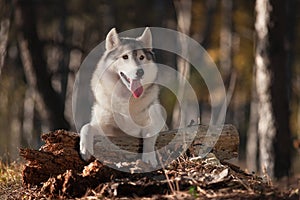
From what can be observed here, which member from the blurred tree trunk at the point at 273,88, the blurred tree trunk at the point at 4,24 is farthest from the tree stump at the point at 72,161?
the blurred tree trunk at the point at 4,24

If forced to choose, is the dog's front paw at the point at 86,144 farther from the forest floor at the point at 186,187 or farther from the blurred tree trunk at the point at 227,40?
the blurred tree trunk at the point at 227,40

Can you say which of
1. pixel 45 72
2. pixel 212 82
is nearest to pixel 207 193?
pixel 45 72

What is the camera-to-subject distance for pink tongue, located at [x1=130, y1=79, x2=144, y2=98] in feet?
26.9

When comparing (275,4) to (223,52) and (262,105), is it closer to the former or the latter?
(262,105)

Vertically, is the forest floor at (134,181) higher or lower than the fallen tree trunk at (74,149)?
lower

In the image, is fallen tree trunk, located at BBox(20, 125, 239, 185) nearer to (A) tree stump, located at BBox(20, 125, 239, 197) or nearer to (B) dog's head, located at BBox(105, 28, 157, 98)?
(A) tree stump, located at BBox(20, 125, 239, 197)

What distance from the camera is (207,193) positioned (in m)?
5.96

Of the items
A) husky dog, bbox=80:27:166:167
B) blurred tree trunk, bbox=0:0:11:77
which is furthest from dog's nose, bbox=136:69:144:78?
blurred tree trunk, bbox=0:0:11:77

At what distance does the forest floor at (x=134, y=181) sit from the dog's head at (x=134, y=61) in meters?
1.32

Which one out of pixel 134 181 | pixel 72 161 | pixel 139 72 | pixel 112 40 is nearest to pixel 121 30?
pixel 112 40

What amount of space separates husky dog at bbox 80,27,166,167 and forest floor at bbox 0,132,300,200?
788 millimetres

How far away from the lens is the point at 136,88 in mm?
8203

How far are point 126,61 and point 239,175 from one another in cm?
231

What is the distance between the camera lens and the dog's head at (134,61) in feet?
27.0
